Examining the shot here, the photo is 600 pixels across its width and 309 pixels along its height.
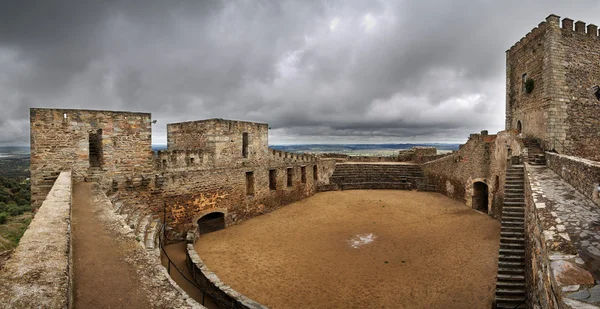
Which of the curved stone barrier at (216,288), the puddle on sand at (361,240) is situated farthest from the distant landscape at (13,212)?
the puddle on sand at (361,240)

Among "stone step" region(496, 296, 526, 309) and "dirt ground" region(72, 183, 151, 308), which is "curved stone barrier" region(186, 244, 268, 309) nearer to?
"dirt ground" region(72, 183, 151, 308)

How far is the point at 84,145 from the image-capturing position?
32.7 ft

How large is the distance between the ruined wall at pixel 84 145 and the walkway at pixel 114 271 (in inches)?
191

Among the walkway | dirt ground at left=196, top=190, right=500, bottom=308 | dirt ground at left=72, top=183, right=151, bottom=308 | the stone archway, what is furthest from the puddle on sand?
dirt ground at left=72, top=183, right=151, bottom=308

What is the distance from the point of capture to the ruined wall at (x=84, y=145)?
30.5 ft

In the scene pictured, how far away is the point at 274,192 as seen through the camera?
17266 mm

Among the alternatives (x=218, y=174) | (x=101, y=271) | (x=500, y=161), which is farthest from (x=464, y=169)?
(x=101, y=271)

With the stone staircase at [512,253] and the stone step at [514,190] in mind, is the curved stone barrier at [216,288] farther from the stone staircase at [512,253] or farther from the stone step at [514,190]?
the stone step at [514,190]

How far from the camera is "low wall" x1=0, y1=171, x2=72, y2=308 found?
2547 mm

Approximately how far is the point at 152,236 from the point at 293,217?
775cm

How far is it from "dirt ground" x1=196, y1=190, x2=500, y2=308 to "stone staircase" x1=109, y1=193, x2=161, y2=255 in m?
1.97

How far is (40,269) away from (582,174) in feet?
33.5

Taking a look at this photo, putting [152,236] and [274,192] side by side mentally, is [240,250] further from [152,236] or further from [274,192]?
[274,192]

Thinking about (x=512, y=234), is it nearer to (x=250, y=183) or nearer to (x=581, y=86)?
(x=581, y=86)
